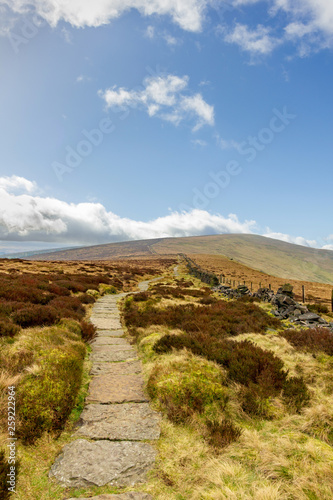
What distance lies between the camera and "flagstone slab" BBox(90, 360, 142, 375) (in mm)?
6504

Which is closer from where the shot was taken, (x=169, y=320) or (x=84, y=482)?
(x=84, y=482)

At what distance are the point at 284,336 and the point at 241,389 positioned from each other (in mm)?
5211

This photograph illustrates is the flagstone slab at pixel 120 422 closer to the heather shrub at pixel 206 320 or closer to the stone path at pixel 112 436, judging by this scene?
the stone path at pixel 112 436

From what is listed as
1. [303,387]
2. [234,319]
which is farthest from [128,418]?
[234,319]

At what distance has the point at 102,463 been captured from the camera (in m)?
3.37

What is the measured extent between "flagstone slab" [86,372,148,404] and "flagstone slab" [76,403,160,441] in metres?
0.20

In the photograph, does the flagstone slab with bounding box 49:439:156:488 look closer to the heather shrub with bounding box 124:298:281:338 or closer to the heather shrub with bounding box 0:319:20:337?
the heather shrub with bounding box 0:319:20:337

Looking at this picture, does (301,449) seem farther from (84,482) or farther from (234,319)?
(234,319)

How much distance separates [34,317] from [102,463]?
6.36 metres

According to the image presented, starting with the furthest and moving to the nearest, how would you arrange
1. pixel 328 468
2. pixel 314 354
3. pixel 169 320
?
pixel 169 320 < pixel 314 354 < pixel 328 468

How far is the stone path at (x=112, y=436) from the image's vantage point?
3.17m

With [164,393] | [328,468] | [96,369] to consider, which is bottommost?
[96,369]

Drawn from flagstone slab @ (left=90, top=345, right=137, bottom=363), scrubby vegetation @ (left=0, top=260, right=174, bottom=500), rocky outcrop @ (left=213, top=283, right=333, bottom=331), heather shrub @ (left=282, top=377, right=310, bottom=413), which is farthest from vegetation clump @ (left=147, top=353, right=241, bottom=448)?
rocky outcrop @ (left=213, top=283, right=333, bottom=331)

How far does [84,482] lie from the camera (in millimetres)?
3072
